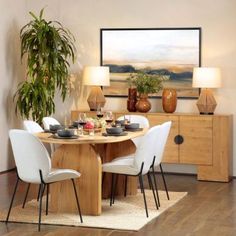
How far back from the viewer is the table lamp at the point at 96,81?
8.67 m

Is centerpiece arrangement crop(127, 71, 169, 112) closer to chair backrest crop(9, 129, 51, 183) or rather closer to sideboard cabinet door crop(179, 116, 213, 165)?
sideboard cabinet door crop(179, 116, 213, 165)

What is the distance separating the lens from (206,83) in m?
8.17

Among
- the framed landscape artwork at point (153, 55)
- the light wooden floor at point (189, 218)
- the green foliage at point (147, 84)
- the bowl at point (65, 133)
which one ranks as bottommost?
the light wooden floor at point (189, 218)

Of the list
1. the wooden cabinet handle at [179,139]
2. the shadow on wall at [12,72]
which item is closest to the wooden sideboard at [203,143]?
the wooden cabinet handle at [179,139]

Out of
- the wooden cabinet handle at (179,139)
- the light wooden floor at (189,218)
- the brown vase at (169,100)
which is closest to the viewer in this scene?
the light wooden floor at (189,218)

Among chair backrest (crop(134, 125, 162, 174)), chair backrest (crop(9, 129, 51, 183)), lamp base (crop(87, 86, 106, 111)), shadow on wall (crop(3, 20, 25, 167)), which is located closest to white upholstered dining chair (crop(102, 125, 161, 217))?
chair backrest (crop(134, 125, 162, 174))

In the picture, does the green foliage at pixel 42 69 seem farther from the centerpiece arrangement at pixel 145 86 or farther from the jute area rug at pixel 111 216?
the jute area rug at pixel 111 216

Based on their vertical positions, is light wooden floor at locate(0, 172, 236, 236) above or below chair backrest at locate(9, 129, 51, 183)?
below

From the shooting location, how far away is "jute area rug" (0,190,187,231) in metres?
5.75

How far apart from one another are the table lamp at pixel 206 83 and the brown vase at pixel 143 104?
701 millimetres

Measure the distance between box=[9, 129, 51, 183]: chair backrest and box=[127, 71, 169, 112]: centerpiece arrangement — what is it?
314cm

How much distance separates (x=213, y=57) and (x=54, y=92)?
7.38 ft

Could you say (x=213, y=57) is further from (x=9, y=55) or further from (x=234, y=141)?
→ (x=9, y=55)

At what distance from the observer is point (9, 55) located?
8.91 metres
